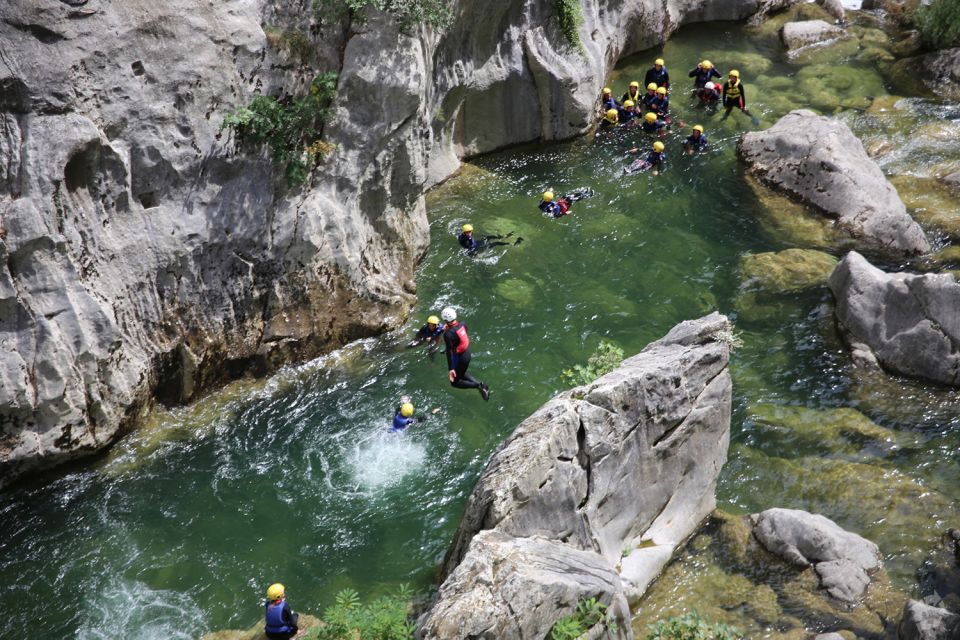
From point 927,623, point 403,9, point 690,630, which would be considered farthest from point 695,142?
point 690,630

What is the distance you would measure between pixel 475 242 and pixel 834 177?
30.3ft

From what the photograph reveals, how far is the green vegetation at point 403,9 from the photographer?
629 inches

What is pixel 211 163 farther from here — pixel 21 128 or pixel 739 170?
pixel 739 170

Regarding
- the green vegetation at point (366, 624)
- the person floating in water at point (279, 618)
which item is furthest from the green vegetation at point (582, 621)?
the person floating in water at point (279, 618)

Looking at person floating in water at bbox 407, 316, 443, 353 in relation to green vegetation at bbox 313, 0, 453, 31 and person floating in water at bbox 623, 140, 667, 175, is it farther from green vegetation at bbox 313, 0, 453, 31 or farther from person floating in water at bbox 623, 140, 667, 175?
person floating in water at bbox 623, 140, 667, 175

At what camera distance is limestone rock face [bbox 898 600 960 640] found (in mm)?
9961

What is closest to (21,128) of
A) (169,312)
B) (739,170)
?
(169,312)

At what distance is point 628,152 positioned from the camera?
2358cm

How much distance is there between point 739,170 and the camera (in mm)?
22859

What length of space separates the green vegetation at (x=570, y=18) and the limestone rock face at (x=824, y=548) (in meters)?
15.3

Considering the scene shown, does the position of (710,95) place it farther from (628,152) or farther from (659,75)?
(628,152)

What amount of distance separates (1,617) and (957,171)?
76.5 feet

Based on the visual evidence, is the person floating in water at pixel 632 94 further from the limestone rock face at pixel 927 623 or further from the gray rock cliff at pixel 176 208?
the limestone rock face at pixel 927 623

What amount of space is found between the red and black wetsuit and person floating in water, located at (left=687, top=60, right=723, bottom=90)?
46.5ft
